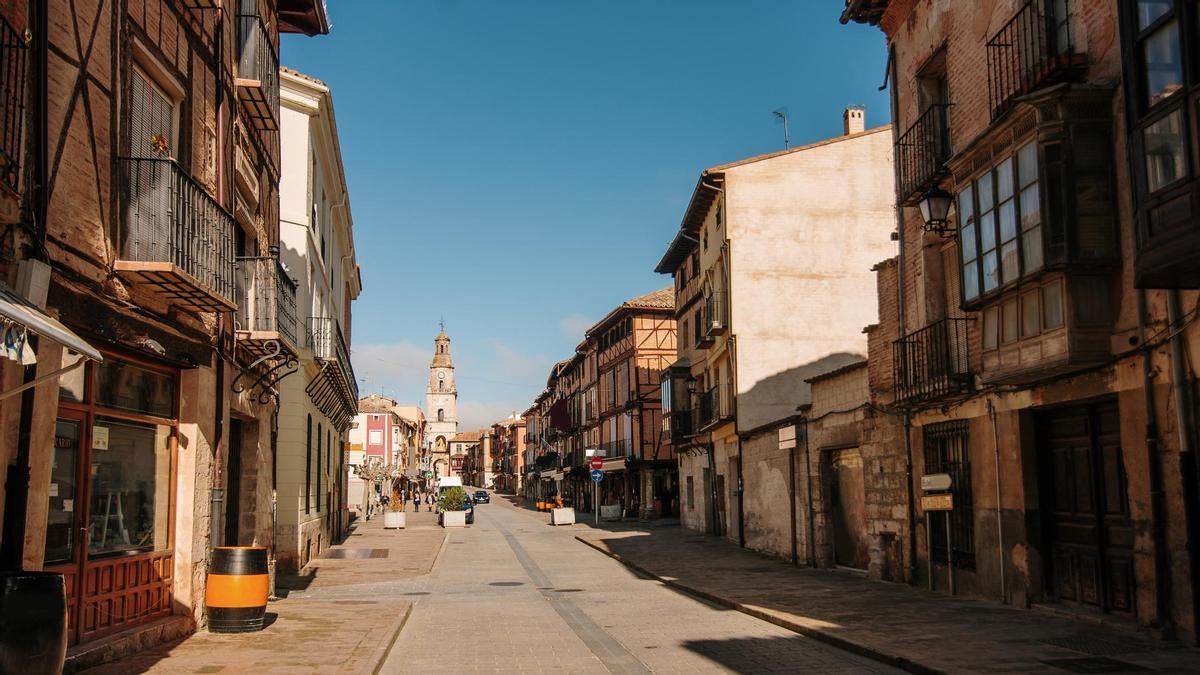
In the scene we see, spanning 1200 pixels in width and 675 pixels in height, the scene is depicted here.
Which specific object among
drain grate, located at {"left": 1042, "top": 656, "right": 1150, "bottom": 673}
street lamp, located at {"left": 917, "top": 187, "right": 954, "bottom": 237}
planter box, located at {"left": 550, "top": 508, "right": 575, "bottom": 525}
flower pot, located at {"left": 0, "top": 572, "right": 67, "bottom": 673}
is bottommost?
planter box, located at {"left": 550, "top": 508, "right": 575, "bottom": 525}

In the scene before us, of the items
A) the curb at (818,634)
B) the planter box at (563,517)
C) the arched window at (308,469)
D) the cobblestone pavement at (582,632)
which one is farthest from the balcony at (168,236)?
the planter box at (563,517)

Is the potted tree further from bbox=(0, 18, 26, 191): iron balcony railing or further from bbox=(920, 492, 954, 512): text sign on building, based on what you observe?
bbox=(0, 18, 26, 191): iron balcony railing

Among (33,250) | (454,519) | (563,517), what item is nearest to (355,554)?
(454,519)

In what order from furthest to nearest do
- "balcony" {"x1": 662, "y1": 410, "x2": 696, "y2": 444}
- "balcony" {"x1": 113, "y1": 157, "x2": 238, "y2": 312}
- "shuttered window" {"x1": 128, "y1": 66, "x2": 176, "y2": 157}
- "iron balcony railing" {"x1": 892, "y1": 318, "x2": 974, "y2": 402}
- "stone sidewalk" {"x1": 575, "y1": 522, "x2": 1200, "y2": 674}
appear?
1. "balcony" {"x1": 662, "y1": 410, "x2": 696, "y2": 444}
2. "iron balcony railing" {"x1": 892, "y1": 318, "x2": 974, "y2": 402}
3. "shuttered window" {"x1": 128, "y1": 66, "x2": 176, "y2": 157}
4. "balcony" {"x1": 113, "y1": 157, "x2": 238, "y2": 312}
5. "stone sidewalk" {"x1": 575, "y1": 522, "x2": 1200, "y2": 674}

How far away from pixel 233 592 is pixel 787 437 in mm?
13626

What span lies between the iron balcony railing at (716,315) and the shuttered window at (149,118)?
20.0m

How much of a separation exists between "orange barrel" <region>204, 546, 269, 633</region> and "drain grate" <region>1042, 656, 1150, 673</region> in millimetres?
8442

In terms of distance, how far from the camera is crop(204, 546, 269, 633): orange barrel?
11.5 metres

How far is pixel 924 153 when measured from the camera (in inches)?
619

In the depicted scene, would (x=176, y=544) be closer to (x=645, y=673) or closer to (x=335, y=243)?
(x=645, y=673)

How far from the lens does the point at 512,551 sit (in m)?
28.5

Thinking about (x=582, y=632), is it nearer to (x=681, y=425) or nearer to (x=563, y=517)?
(x=681, y=425)

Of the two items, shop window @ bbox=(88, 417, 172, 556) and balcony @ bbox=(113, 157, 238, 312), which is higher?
balcony @ bbox=(113, 157, 238, 312)

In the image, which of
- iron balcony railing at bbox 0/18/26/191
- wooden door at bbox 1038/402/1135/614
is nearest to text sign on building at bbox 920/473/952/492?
wooden door at bbox 1038/402/1135/614
